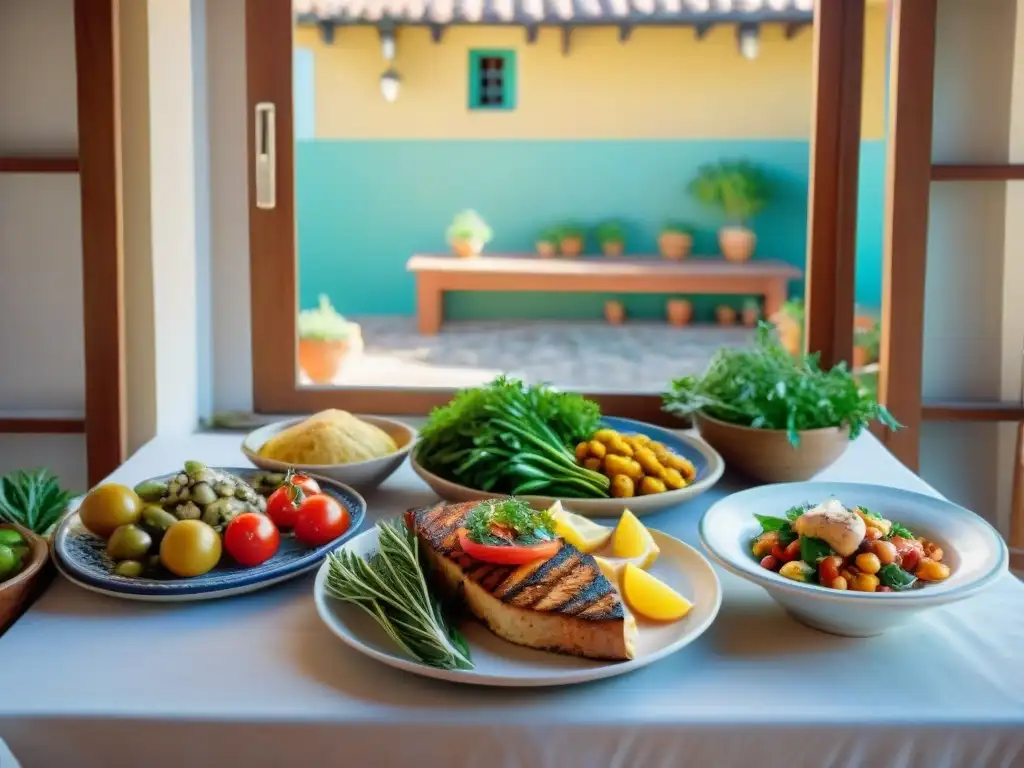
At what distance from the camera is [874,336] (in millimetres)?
2691

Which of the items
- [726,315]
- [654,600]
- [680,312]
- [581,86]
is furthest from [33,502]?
[581,86]

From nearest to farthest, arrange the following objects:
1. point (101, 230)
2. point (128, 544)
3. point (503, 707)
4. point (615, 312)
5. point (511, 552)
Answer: point (503, 707)
point (511, 552)
point (128, 544)
point (101, 230)
point (615, 312)

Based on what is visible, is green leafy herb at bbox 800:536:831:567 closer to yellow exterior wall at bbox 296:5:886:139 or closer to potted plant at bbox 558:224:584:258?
potted plant at bbox 558:224:584:258

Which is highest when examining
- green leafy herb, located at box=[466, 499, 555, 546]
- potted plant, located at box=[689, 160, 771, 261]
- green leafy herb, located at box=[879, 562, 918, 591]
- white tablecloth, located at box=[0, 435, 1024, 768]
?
potted plant, located at box=[689, 160, 771, 261]

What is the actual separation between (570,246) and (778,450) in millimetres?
5814

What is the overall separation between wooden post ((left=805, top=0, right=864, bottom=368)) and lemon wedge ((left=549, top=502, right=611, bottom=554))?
2.89 ft

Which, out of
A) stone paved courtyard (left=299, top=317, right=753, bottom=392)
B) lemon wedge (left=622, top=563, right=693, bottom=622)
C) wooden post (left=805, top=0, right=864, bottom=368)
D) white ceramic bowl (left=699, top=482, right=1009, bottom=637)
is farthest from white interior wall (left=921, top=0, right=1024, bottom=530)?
stone paved courtyard (left=299, top=317, right=753, bottom=392)

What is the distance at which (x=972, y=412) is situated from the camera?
2049 millimetres

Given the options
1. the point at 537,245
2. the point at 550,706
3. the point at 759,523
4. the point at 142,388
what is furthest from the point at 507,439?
the point at 537,245

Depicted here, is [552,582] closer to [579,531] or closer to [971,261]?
[579,531]

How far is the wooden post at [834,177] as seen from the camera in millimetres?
1995

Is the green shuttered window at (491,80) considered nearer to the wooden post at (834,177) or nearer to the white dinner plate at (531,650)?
the wooden post at (834,177)

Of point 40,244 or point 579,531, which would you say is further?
point 40,244

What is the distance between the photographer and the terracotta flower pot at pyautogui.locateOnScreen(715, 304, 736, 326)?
7.36m
